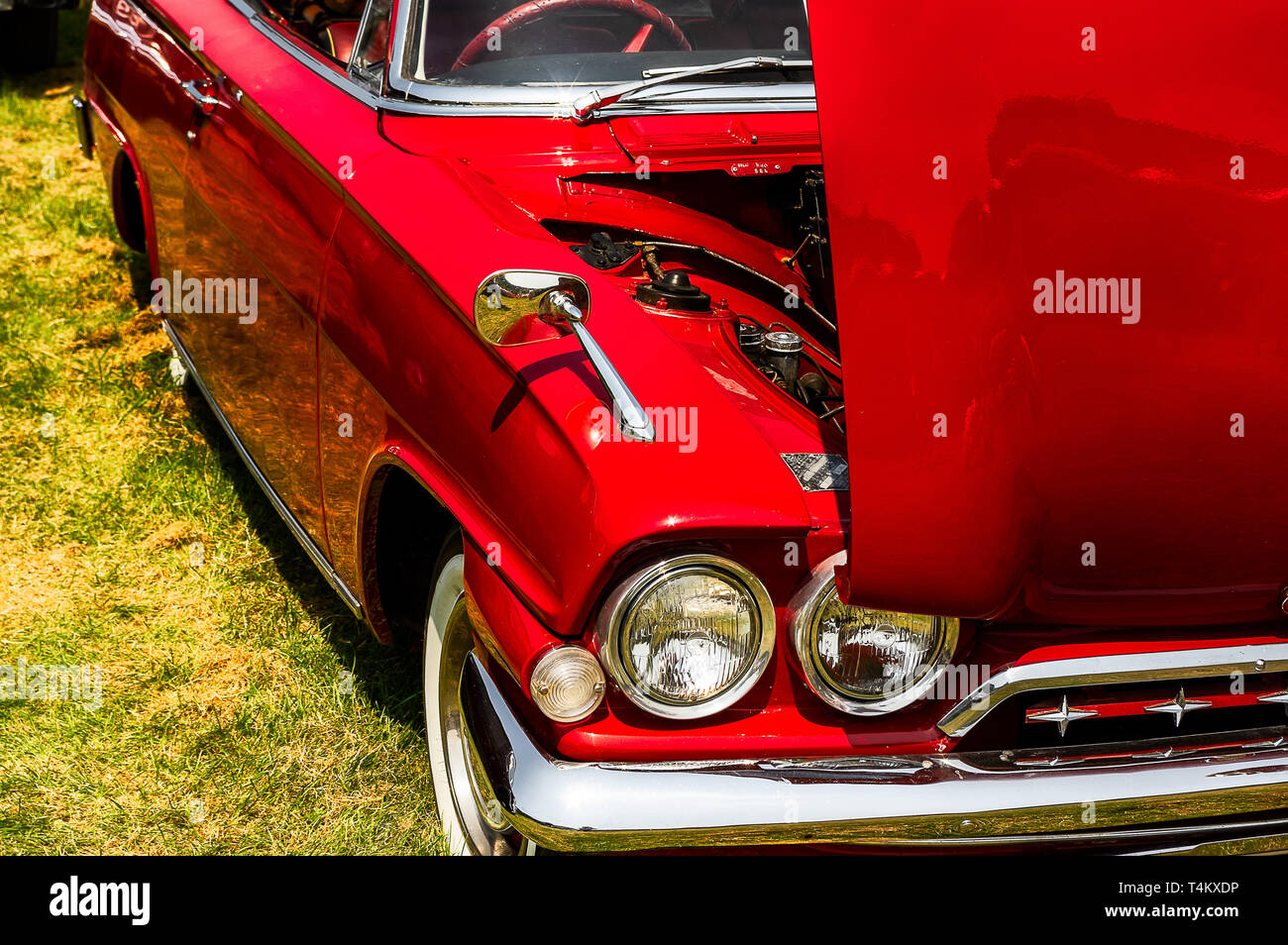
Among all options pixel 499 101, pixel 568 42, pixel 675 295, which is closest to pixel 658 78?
pixel 568 42

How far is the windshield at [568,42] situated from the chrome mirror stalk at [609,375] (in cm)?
94

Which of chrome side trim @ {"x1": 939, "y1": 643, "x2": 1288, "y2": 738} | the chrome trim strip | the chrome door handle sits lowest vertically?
chrome side trim @ {"x1": 939, "y1": 643, "x2": 1288, "y2": 738}

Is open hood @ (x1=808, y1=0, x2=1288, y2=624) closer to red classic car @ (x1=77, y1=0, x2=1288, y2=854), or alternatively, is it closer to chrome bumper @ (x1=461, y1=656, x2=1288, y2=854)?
red classic car @ (x1=77, y1=0, x2=1288, y2=854)

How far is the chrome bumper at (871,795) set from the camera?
159 centimetres

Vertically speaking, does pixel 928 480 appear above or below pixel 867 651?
above

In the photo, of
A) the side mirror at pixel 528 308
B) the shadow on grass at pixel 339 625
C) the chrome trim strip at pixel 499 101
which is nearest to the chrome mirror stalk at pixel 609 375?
the side mirror at pixel 528 308

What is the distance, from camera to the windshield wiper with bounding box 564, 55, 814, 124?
2.41m

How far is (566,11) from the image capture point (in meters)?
2.58

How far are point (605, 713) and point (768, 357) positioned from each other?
0.76 meters

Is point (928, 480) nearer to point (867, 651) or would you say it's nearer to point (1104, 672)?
point (867, 651)

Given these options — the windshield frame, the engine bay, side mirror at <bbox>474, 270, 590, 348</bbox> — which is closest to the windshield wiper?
the windshield frame

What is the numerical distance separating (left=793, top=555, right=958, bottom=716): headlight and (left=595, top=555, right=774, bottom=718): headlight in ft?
0.20

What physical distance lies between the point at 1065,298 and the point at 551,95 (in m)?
1.17
